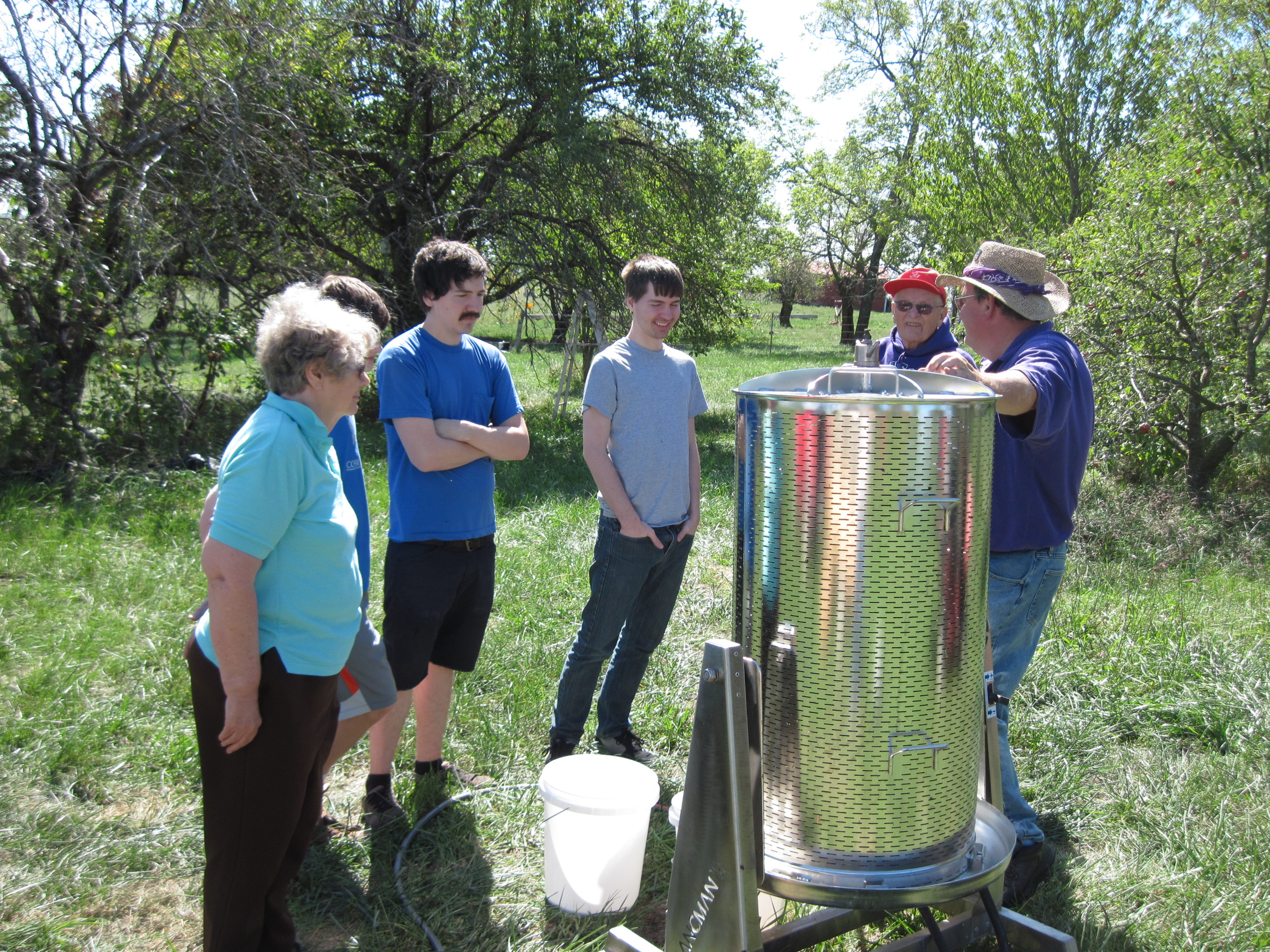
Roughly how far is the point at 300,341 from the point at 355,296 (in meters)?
0.79

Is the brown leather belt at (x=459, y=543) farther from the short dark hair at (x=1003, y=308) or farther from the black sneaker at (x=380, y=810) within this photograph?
the short dark hair at (x=1003, y=308)

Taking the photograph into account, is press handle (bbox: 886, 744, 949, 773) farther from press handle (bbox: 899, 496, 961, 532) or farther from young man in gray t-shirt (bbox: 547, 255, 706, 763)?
young man in gray t-shirt (bbox: 547, 255, 706, 763)

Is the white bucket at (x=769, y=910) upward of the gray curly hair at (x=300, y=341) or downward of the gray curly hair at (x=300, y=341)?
downward

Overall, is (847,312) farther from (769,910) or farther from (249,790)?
(249,790)

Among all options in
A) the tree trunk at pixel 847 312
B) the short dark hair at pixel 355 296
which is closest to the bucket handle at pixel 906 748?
the short dark hair at pixel 355 296

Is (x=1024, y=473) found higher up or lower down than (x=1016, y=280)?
lower down

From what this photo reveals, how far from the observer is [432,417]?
10.5ft

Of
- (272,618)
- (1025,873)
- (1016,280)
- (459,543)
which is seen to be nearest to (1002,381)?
(1016,280)

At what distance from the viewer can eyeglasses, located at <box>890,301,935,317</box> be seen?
404 centimetres

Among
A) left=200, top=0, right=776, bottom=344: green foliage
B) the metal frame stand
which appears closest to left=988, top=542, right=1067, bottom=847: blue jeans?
the metal frame stand

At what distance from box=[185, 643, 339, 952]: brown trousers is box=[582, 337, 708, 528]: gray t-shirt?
5.06 feet

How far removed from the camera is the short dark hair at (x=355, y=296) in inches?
120

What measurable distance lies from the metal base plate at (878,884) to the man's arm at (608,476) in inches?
60.0

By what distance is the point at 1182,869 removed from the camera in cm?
305
